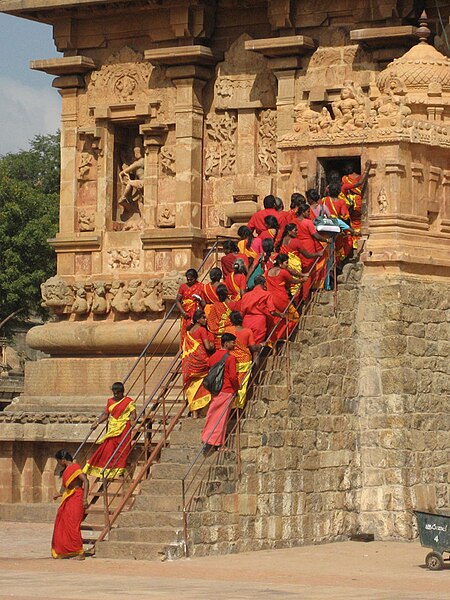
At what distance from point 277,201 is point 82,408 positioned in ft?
18.0

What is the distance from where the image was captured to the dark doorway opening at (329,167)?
88.5 ft

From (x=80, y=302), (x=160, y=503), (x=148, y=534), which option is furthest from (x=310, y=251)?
(x=80, y=302)

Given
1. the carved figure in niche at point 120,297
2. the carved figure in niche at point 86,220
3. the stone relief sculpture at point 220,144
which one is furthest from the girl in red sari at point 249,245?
the carved figure in niche at point 86,220

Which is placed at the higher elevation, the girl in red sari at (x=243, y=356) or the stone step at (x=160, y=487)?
the girl in red sari at (x=243, y=356)

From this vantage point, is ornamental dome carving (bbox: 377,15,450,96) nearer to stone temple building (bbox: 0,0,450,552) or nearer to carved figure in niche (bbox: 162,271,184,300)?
stone temple building (bbox: 0,0,450,552)

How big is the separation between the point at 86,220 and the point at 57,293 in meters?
1.24

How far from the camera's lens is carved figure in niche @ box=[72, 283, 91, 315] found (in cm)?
3170

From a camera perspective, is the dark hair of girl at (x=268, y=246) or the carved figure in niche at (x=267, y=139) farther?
the carved figure in niche at (x=267, y=139)

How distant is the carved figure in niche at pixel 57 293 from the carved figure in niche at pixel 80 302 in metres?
0.11

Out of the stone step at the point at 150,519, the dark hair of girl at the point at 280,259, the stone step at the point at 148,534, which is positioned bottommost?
the stone step at the point at 148,534

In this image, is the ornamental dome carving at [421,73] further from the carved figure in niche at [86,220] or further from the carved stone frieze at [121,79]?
the carved figure in niche at [86,220]

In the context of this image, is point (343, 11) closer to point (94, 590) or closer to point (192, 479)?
point (192, 479)

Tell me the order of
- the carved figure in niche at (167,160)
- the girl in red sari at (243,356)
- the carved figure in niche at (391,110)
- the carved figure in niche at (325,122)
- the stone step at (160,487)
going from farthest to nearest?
the carved figure in niche at (167,160) → the carved figure in niche at (325,122) → the carved figure in niche at (391,110) → the girl in red sari at (243,356) → the stone step at (160,487)

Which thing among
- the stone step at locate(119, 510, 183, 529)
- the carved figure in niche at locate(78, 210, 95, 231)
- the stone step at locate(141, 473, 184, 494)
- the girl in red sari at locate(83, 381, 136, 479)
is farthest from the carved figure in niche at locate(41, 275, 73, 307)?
the stone step at locate(119, 510, 183, 529)
